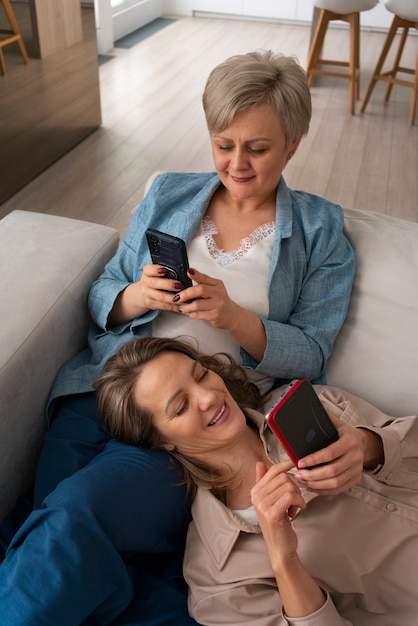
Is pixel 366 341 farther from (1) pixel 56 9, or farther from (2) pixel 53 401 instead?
(1) pixel 56 9

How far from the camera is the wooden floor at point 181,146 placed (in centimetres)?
341

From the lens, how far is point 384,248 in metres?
1.67

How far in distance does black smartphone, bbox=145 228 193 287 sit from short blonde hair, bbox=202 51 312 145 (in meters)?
0.32

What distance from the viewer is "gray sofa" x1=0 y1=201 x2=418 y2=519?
1431 mm

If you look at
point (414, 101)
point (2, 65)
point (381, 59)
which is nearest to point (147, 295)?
point (2, 65)

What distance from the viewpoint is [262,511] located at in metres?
1.10

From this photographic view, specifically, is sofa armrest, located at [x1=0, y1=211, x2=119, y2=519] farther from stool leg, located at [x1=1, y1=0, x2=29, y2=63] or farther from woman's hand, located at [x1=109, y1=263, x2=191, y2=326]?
stool leg, located at [x1=1, y1=0, x2=29, y2=63]

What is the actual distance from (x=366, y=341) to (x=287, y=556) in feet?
2.07

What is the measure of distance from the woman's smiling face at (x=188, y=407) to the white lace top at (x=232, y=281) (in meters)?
0.25

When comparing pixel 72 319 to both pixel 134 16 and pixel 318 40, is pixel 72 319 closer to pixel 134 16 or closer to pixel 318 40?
pixel 318 40

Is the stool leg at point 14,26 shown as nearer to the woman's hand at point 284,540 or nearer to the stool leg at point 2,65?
the stool leg at point 2,65

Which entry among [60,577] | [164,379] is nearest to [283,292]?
[164,379]

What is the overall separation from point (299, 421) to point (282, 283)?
0.52 meters

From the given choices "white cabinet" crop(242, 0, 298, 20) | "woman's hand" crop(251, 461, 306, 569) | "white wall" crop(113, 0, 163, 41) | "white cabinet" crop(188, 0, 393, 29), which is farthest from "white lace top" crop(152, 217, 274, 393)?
"white cabinet" crop(242, 0, 298, 20)
